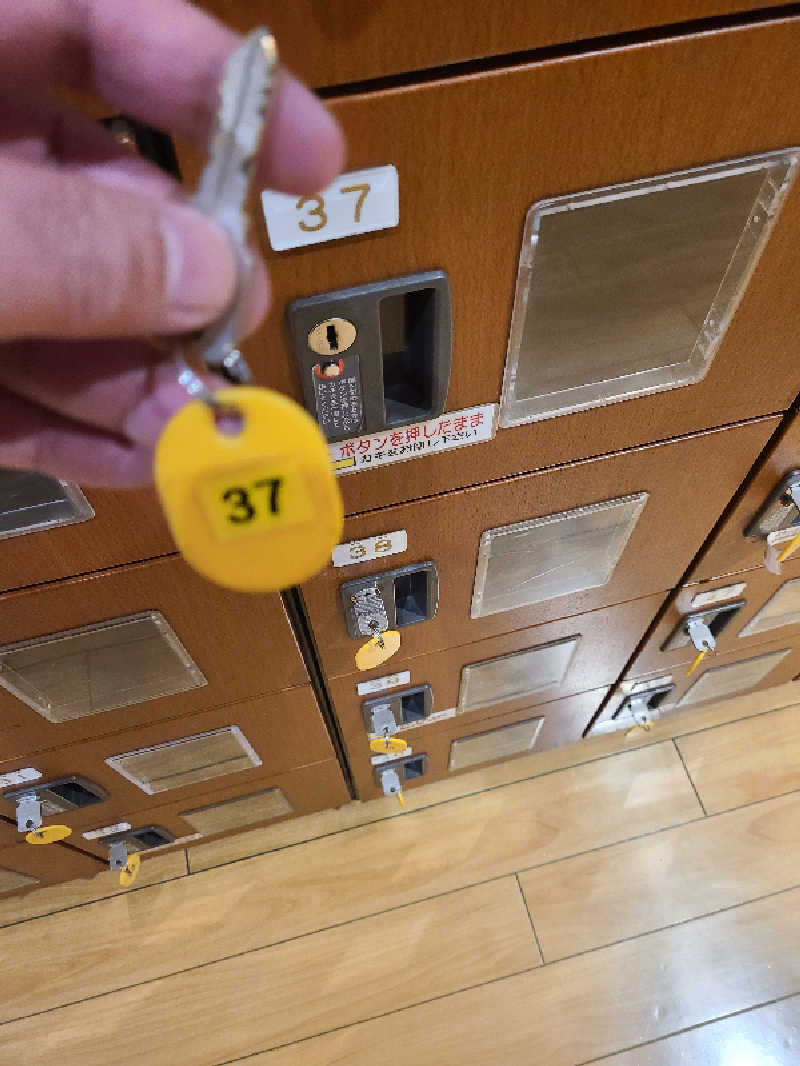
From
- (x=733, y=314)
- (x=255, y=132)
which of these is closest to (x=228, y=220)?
(x=255, y=132)

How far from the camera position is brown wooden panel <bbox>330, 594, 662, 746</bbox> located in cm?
101

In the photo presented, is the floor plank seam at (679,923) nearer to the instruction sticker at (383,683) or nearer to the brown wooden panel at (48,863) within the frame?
the instruction sticker at (383,683)

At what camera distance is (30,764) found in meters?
0.94

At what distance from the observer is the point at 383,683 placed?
103cm

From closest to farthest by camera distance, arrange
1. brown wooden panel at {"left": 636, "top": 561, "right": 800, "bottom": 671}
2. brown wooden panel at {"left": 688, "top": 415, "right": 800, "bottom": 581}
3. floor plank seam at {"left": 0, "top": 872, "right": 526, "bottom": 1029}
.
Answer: brown wooden panel at {"left": 688, "top": 415, "right": 800, "bottom": 581} < brown wooden panel at {"left": 636, "top": 561, "right": 800, "bottom": 671} < floor plank seam at {"left": 0, "top": 872, "right": 526, "bottom": 1029}

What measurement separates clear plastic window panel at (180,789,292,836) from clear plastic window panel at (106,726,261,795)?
15 cm

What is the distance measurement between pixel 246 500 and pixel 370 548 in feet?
1.30

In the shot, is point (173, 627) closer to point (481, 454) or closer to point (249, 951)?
point (481, 454)

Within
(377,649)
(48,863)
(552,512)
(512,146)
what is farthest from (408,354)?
(48,863)

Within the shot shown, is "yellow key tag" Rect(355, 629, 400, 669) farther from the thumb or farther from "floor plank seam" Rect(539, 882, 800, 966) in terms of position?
"floor plank seam" Rect(539, 882, 800, 966)

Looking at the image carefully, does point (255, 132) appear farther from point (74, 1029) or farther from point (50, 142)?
point (74, 1029)

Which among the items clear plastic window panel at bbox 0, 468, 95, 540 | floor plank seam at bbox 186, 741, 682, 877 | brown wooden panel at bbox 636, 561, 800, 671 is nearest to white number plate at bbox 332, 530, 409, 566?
clear plastic window panel at bbox 0, 468, 95, 540

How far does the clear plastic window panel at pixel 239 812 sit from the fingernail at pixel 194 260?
1.09m

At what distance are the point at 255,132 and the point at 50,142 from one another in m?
0.14
